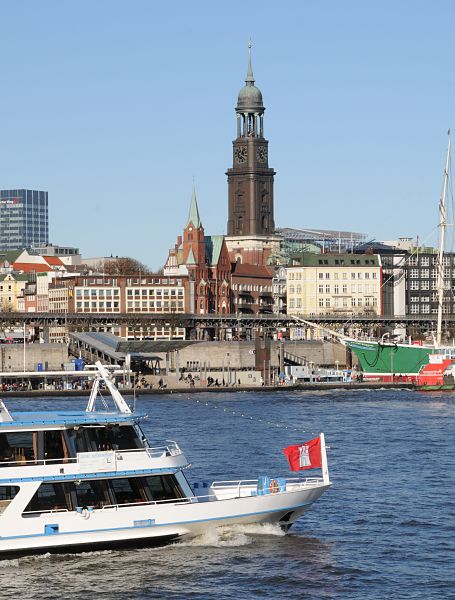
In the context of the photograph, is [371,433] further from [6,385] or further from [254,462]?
[6,385]

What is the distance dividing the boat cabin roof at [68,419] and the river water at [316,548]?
3.76 m

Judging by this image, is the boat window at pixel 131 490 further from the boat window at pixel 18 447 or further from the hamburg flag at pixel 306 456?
the hamburg flag at pixel 306 456

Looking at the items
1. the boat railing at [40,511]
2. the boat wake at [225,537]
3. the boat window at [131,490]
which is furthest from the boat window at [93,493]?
the boat wake at [225,537]

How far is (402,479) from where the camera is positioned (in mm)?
57125

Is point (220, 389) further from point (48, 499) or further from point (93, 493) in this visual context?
point (48, 499)

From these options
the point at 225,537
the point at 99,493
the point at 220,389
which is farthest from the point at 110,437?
the point at 220,389

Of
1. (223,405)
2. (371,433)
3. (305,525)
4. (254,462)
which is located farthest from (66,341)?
(305,525)

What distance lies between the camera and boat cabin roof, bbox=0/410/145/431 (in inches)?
1639

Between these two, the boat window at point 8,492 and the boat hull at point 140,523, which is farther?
the boat window at point 8,492

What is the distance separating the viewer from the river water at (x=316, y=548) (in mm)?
38344

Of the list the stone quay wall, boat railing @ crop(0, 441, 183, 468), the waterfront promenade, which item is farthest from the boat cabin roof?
the stone quay wall

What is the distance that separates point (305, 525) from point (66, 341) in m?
122

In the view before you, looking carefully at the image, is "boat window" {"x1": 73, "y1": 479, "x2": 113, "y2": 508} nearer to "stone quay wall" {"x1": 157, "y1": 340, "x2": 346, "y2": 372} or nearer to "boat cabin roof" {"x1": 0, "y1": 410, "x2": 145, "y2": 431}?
"boat cabin roof" {"x1": 0, "y1": 410, "x2": 145, "y2": 431}

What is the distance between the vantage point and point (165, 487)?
41.8 metres
